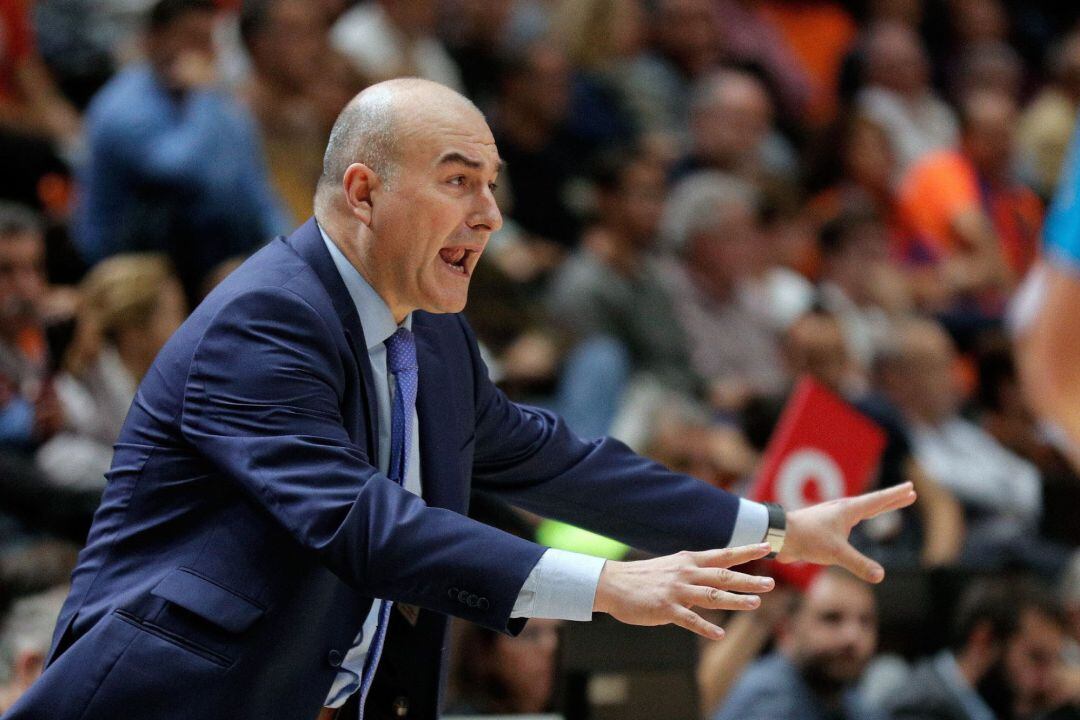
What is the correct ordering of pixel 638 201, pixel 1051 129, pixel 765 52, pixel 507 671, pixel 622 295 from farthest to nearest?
pixel 1051 129, pixel 765 52, pixel 638 201, pixel 622 295, pixel 507 671

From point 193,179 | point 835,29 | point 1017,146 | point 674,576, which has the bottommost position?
point 1017,146

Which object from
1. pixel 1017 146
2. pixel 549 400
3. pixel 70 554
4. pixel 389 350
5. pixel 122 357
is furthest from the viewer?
pixel 1017 146

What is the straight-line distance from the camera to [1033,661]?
4613 millimetres

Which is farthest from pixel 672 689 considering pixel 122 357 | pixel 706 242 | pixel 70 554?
pixel 706 242

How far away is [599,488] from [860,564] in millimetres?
488

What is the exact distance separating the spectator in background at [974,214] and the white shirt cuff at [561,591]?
5314 mm

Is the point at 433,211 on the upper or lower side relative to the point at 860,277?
upper

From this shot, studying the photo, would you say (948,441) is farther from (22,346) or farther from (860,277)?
(22,346)

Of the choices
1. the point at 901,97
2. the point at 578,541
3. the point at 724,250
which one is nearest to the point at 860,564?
the point at 578,541

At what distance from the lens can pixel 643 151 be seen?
6555 millimetres

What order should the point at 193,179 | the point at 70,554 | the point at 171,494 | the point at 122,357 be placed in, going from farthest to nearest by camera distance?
the point at 193,179
the point at 122,357
the point at 70,554
the point at 171,494

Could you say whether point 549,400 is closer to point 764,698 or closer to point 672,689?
point 764,698

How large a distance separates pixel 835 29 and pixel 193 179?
16.1 feet

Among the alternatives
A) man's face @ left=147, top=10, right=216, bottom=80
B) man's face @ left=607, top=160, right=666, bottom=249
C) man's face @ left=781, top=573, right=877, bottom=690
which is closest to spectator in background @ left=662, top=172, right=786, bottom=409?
man's face @ left=607, top=160, right=666, bottom=249
